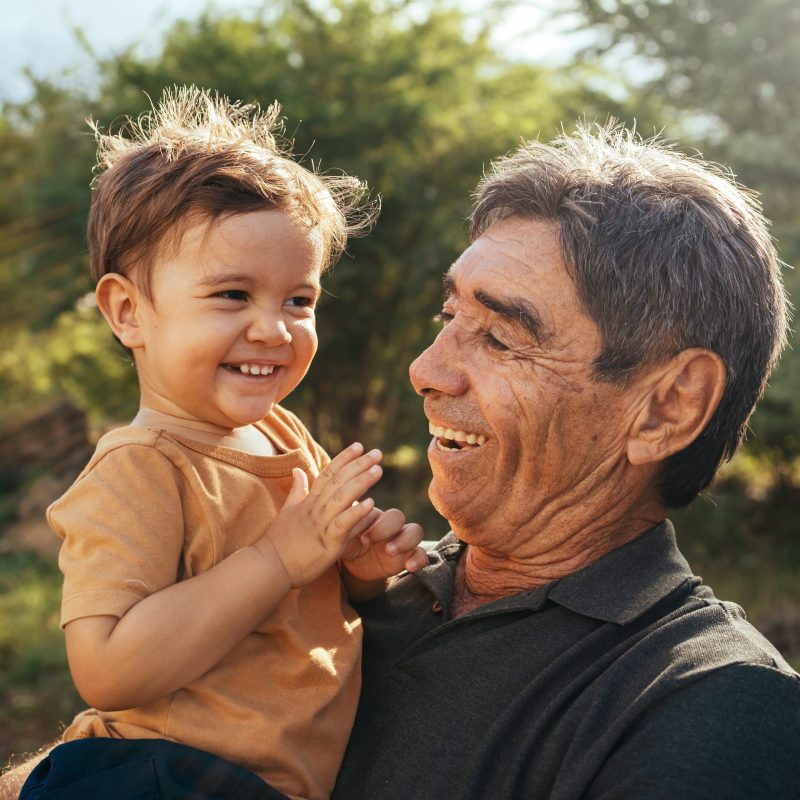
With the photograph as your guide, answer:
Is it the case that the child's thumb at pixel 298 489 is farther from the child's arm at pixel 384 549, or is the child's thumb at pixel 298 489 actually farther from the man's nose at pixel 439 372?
the man's nose at pixel 439 372

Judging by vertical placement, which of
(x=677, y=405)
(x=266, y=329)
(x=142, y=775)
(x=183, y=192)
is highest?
(x=183, y=192)

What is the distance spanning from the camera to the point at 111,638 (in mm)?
1771

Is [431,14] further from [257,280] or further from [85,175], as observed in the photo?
[257,280]

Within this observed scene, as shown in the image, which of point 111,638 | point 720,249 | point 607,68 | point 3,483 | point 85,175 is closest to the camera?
point 111,638

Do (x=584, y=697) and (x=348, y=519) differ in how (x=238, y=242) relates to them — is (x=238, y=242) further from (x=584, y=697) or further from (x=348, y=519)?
(x=584, y=697)

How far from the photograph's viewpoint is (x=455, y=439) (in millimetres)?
2291

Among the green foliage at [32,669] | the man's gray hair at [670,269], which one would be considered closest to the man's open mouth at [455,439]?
the man's gray hair at [670,269]

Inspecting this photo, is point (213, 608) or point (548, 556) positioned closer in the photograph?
point (213, 608)

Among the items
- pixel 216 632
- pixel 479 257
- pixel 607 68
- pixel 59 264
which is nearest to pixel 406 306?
pixel 607 68

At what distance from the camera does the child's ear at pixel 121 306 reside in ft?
7.02

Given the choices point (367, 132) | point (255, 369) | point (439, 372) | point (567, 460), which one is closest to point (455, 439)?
point (439, 372)

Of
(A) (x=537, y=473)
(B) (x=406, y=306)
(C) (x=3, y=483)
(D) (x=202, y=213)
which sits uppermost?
(D) (x=202, y=213)

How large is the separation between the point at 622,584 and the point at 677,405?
43 cm

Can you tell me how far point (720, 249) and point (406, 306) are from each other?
5893mm
